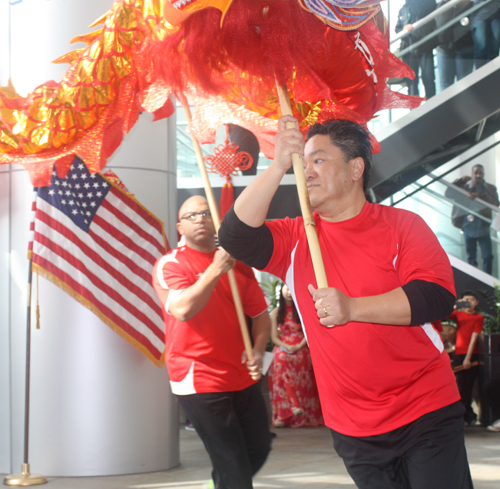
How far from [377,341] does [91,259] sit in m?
3.35

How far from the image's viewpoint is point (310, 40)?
2.15m

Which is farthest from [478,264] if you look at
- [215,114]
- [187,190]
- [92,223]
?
[215,114]

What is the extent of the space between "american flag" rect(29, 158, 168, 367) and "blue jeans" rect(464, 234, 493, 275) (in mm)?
6075

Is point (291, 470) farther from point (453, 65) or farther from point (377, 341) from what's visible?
point (453, 65)

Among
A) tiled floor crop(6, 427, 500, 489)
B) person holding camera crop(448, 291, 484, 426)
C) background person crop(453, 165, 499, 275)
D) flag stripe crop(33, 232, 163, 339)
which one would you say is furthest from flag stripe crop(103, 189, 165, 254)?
background person crop(453, 165, 499, 275)

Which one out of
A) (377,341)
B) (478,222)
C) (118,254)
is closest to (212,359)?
(377,341)

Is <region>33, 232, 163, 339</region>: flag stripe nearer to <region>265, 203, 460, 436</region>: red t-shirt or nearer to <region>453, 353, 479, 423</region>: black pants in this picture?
<region>265, 203, 460, 436</region>: red t-shirt

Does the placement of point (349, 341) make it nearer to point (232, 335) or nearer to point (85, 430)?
point (232, 335)

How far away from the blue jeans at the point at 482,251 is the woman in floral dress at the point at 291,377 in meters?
3.17

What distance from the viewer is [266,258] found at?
7.22ft

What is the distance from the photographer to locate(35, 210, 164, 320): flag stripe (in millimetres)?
4879

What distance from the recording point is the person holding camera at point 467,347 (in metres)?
7.77

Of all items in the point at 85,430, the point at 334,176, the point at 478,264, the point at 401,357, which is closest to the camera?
the point at 401,357

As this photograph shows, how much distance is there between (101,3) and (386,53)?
3357mm
